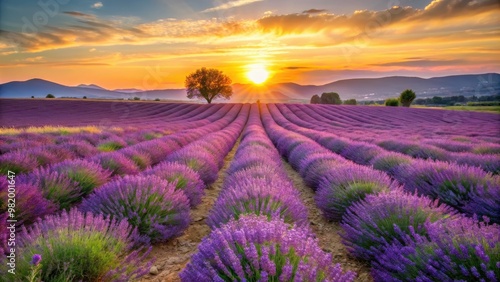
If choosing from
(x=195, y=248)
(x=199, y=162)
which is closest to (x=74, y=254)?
(x=195, y=248)

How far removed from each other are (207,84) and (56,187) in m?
53.4

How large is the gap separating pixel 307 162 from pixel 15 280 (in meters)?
5.77

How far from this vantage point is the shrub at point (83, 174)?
435 centimetres

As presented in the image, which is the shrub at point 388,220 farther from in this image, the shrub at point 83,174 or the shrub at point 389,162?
the shrub at point 83,174

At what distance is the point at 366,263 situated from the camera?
305 cm

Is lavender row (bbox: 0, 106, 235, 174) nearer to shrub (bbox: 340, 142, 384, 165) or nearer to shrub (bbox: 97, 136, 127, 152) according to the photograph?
shrub (bbox: 97, 136, 127, 152)

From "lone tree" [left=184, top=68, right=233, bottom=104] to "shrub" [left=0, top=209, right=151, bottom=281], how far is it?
55.1 m

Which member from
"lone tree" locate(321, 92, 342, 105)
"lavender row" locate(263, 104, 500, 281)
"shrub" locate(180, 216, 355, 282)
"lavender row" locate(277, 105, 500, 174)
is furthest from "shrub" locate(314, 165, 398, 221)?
"lone tree" locate(321, 92, 342, 105)

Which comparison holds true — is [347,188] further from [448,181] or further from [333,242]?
[448,181]

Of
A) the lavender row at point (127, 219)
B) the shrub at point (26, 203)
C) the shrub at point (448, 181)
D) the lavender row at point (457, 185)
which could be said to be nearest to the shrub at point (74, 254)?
the lavender row at point (127, 219)

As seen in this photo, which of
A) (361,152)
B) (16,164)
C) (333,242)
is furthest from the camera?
(361,152)

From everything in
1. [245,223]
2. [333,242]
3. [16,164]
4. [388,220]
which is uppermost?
[245,223]

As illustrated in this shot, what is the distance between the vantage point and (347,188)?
13.6ft

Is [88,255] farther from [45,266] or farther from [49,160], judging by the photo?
[49,160]
